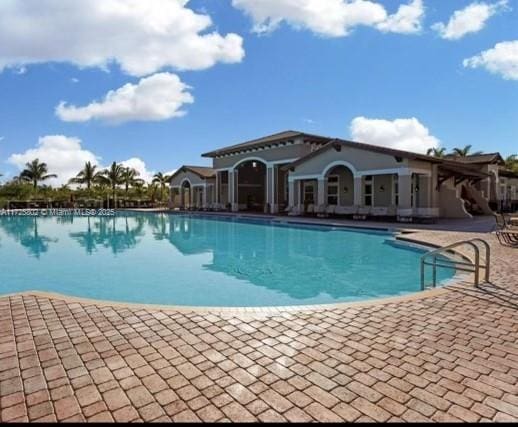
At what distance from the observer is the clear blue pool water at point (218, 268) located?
796cm

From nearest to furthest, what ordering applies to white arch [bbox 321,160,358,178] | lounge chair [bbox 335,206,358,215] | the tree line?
white arch [bbox 321,160,358,178] → lounge chair [bbox 335,206,358,215] → the tree line

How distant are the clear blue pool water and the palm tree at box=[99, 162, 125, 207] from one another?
3278cm

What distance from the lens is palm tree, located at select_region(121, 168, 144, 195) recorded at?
50.7 meters

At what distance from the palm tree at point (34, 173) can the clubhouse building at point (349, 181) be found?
2574cm

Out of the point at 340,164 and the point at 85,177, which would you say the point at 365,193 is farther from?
the point at 85,177

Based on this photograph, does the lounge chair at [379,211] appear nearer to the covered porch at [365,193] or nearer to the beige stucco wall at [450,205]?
the covered porch at [365,193]

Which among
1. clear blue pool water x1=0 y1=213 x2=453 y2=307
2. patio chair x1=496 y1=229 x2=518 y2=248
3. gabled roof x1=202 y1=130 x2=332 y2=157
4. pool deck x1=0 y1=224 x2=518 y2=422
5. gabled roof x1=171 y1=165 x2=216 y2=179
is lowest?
clear blue pool water x1=0 y1=213 x2=453 y2=307

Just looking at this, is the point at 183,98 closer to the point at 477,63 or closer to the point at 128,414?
the point at 477,63

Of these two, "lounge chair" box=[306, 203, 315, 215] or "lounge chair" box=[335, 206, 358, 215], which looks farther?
"lounge chair" box=[306, 203, 315, 215]

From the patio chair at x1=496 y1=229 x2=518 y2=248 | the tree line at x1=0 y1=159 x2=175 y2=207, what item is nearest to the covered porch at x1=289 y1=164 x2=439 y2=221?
the patio chair at x1=496 y1=229 x2=518 y2=248

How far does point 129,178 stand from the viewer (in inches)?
2020

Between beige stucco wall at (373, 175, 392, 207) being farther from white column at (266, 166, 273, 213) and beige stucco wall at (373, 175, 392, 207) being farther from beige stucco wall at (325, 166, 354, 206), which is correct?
white column at (266, 166, 273, 213)

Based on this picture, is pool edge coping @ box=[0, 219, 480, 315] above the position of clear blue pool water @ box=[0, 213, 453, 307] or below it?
above

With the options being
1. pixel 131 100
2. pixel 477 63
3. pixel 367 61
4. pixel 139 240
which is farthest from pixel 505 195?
pixel 131 100
